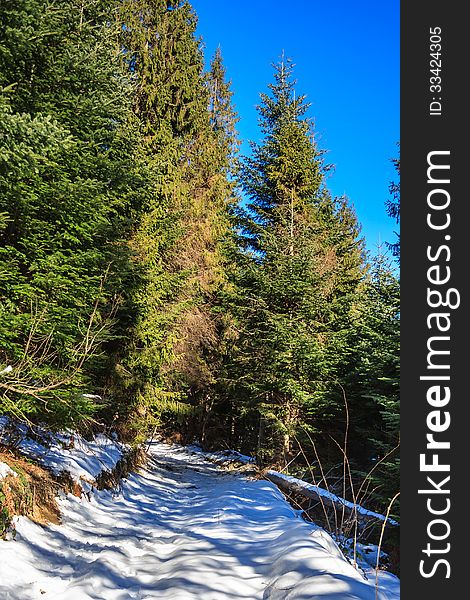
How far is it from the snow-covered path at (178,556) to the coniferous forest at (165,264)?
1.04 meters

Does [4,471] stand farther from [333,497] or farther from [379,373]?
[379,373]

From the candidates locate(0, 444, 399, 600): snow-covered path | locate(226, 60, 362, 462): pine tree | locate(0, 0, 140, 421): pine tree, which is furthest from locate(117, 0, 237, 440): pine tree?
locate(0, 444, 399, 600): snow-covered path

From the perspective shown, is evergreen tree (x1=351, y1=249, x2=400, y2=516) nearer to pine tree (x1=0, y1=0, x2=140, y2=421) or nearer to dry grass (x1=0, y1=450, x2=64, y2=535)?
dry grass (x1=0, y1=450, x2=64, y2=535)

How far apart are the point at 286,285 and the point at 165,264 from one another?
4.36m

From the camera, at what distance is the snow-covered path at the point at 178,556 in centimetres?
329

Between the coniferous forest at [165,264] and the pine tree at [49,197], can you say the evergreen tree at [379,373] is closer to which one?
the coniferous forest at [165,264]

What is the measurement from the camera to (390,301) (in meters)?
11.7

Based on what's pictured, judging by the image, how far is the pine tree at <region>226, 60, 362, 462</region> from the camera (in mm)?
11406

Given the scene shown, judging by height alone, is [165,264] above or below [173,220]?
below

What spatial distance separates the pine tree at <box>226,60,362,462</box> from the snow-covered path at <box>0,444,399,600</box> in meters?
4.24

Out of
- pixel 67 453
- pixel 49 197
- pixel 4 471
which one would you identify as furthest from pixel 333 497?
pixel 49 197

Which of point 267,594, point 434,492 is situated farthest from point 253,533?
point 434,492

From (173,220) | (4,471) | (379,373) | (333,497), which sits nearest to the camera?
(4,471)

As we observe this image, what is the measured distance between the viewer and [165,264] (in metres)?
13.5
